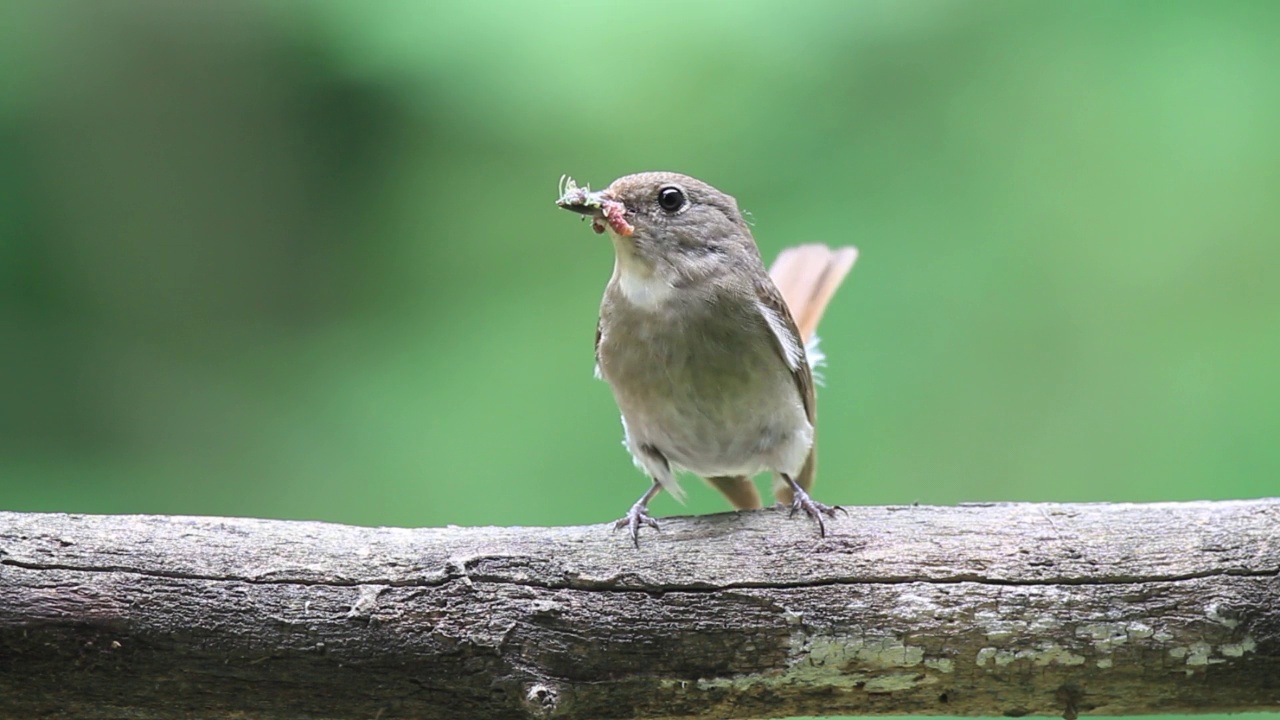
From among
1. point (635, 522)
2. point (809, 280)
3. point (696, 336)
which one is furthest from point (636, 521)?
point (809, 280)

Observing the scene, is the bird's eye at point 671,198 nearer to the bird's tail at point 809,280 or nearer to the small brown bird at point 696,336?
the small brown bird at point 696,336

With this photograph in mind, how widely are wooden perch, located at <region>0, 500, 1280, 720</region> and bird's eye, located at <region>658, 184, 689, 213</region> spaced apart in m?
1.01

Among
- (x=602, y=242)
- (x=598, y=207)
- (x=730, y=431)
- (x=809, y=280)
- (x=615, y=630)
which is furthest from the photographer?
(x=602, y=242)

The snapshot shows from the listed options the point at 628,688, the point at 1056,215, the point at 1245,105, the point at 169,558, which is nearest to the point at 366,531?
the point at 169,558

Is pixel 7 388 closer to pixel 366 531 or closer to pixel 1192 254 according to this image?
pixel 366 531

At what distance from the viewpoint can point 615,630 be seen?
2418mm

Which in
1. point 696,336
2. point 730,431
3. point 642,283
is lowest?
point 730,431

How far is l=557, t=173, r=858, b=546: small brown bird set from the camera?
3033 millimetres

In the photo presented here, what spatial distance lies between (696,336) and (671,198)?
14.7 inches

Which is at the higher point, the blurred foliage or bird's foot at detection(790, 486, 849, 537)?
the blurred foliage

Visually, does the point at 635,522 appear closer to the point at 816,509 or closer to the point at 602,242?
the point at 816,509

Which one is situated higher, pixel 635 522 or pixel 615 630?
pixel 635 522

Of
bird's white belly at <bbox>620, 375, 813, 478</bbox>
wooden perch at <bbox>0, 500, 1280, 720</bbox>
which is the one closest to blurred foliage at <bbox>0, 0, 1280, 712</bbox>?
bird's white belly at <bbox>620, 375, 813, 478</bbox>

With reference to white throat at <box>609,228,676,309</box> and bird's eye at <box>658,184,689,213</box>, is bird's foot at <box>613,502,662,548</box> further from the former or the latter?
bird's eye at <box>658,184,689,213</box>
